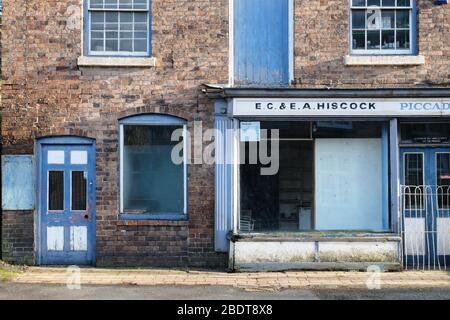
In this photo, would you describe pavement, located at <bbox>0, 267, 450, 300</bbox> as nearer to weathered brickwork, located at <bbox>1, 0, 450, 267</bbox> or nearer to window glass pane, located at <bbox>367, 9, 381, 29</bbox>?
weathered brickwork, located at <bbox>1, 0, 450, 267</bbox>

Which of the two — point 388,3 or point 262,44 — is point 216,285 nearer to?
point 262,44

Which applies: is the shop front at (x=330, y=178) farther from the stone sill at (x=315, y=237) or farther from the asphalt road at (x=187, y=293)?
the asphalt road at (x=187, y=293)

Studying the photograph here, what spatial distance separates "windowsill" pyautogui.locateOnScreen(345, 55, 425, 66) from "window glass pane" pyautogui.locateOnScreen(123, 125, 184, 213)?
11.5 feet

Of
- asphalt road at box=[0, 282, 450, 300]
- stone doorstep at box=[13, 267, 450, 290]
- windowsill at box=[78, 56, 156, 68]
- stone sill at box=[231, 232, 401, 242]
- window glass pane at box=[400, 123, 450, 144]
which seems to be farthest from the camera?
window glass pane at box=[400, 123, 450, 144]

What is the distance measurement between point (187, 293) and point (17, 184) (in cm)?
431

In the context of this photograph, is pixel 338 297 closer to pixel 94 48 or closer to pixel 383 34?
pixel 383 34

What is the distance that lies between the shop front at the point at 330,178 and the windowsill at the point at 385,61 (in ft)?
2.37

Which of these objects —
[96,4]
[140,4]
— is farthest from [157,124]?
[96,4]

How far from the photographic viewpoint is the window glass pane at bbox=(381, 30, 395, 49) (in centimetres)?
1218

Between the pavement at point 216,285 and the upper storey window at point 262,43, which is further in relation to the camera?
the upper storey window at point 262,43

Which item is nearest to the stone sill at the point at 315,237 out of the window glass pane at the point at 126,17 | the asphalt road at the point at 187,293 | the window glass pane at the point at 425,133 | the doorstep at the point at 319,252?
the doorstep at the point at 319,252

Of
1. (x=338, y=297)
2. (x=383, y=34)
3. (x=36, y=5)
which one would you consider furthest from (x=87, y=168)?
(x=383, y=34)

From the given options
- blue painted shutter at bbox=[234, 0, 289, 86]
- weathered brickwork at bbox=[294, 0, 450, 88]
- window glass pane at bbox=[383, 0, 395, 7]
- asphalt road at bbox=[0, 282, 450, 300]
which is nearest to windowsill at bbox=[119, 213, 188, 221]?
asphalt road at bbox=[0, 282, 450, 300]

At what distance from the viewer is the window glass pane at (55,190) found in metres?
12.1
